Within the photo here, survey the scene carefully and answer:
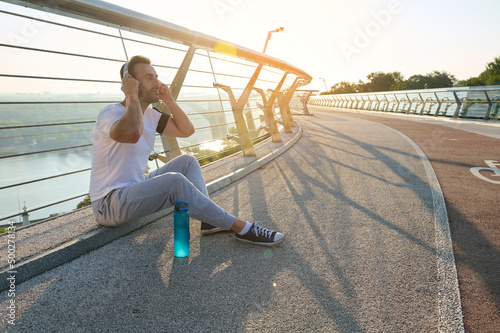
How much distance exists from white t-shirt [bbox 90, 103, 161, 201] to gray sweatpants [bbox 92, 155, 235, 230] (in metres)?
0.08

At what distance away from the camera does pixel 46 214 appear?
10.4ft

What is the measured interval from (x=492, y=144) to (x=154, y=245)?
893 centimetres

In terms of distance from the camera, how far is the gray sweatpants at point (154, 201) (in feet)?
8.25

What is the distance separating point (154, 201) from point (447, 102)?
1990 centimetres

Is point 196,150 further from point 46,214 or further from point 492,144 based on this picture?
point 492,144

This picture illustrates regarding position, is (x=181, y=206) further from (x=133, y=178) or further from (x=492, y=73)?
(x=492, y=73)

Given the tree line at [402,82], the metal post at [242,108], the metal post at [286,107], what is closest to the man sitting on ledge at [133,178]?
the metal post at [242,108]

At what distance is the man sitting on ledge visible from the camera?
245 centimetres

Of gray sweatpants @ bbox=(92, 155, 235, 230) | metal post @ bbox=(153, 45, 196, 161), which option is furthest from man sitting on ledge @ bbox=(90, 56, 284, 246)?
metal post @ bbox=(153, 45, 196, 161)

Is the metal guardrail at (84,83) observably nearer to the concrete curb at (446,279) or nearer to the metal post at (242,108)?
the metal post at (242,108)

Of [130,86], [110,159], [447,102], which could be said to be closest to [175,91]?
[130,86]

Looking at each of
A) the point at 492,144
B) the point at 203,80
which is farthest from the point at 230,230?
the point at 492,144

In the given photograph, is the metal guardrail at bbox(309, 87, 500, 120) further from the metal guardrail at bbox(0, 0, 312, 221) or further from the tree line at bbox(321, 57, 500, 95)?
the tree line at bbox(321, 57, 500, 95)

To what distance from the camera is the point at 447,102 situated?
1797 cm
